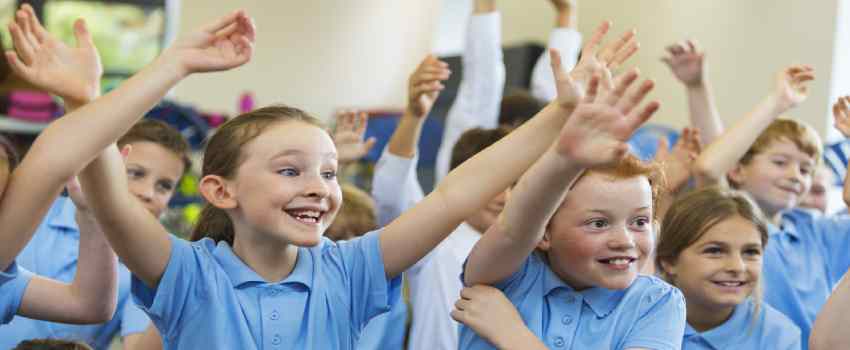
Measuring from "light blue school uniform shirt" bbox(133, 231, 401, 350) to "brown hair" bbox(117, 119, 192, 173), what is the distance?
2.94 feet

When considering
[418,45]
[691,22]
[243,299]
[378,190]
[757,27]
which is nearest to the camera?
[243,299]

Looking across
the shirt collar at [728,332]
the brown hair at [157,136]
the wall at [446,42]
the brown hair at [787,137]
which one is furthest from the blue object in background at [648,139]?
the brown hair at [157,136]

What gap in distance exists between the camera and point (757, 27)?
5.91 m

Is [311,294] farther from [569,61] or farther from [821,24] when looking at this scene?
[821,24]

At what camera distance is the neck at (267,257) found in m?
1.84

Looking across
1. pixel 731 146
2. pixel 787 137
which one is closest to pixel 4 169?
pixel 731 146

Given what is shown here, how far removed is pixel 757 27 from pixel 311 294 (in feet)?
15.3

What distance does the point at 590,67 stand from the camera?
1.72 meters

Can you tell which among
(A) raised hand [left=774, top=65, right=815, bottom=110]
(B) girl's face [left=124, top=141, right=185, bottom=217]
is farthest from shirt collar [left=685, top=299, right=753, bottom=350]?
(B) girl's face [left=124, top=141, right=185, bottom=217]

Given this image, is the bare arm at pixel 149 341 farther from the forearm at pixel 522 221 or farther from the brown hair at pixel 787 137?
the brown hair at pixel 787 137

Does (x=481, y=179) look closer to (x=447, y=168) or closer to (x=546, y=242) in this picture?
(x=546, y=242)

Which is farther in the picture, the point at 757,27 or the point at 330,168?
the point at 757,27

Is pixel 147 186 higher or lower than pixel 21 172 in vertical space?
lower

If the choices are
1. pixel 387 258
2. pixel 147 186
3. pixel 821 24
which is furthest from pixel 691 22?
pixel 387 258
